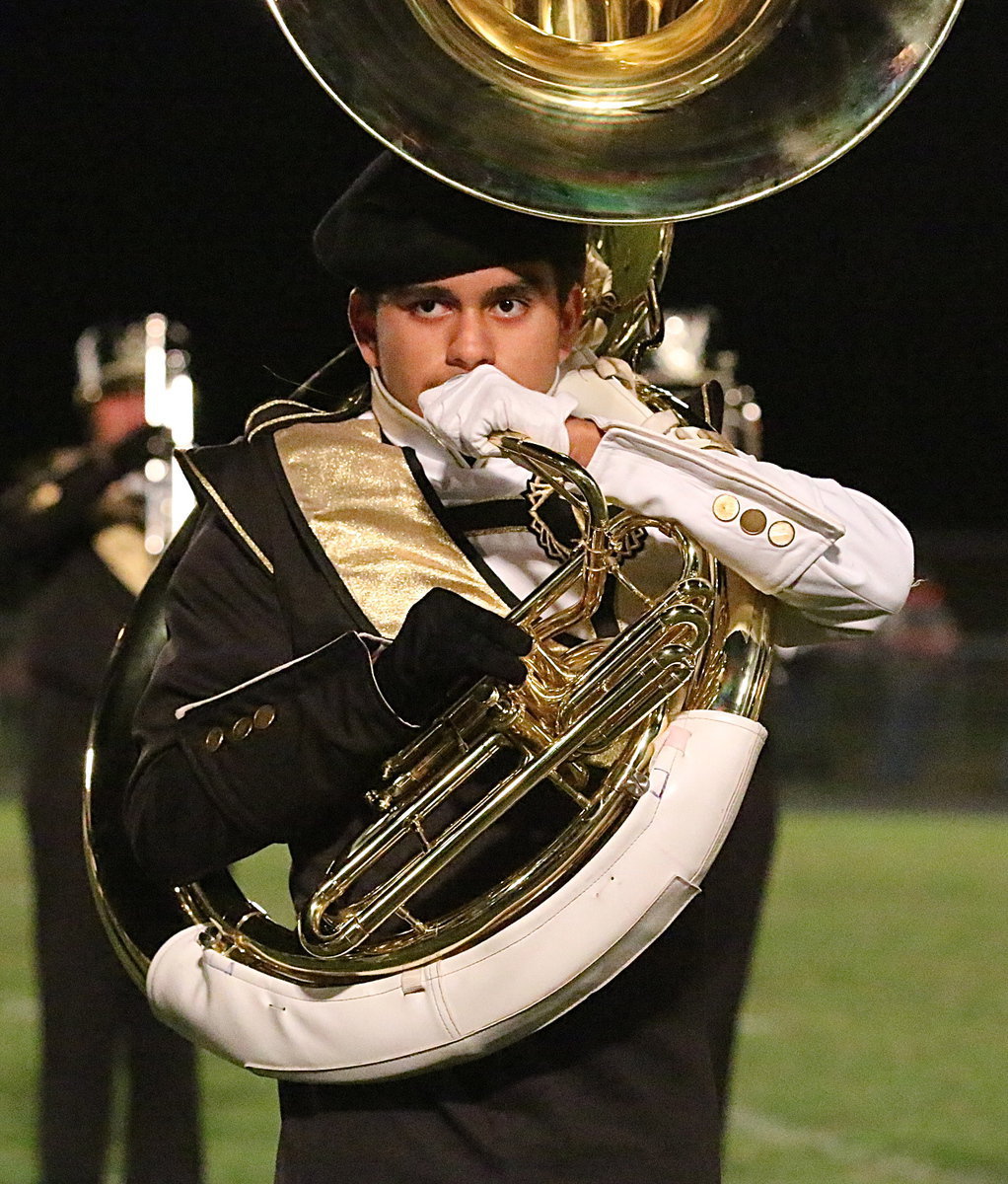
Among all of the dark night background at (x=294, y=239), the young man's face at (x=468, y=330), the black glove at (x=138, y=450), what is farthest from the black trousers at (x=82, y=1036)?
the dark night background at (x=294, y=239)

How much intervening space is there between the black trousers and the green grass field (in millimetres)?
332

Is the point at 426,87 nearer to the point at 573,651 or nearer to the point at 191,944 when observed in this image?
the point at 573,651

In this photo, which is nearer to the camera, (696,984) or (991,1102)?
(696,984)

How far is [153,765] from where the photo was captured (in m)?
A: 2.08

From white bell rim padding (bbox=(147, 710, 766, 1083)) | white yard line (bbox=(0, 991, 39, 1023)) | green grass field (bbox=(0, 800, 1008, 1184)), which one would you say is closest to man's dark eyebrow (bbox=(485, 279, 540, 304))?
white bell rim padding (bbox=(147, 710, 766, 1083))

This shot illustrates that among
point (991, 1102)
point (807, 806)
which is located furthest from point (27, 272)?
point (991, 1102)

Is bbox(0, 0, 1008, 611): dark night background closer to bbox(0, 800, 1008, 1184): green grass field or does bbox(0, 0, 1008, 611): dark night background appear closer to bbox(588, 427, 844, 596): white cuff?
bbox(0, 800, 1008, 1184): green grass field

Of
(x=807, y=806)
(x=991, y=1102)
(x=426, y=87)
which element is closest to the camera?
(x=426, y=87)

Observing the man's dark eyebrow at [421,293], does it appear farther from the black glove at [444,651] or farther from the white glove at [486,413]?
the black glove at [444,651]

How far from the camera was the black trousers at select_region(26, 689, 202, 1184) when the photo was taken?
4.11 metres

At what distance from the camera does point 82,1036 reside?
425 centimetres

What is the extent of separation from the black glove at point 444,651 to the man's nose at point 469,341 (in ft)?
0.76

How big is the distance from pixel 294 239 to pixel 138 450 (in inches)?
395

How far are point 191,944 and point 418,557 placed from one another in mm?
431
